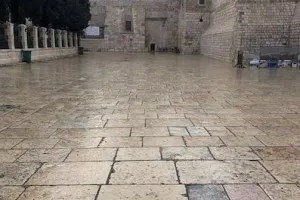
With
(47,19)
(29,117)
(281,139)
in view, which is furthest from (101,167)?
(47,19)

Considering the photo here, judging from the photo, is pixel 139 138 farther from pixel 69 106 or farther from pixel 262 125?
pixel 69 106

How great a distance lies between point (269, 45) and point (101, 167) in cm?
1702

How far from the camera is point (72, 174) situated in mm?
3193

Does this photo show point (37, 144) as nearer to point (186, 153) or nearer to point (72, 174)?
point (72, 174)

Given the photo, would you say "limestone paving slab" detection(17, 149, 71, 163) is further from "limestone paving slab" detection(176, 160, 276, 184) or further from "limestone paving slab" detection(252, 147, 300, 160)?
"limestone paving slab" detection(252, 147, 300, 160)

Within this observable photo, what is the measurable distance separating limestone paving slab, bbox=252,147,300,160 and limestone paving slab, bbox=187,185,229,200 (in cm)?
101

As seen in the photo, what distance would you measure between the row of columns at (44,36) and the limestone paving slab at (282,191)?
1699 centimetres

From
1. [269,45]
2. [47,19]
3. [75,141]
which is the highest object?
[47,19]

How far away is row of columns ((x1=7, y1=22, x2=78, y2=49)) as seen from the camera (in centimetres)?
1770

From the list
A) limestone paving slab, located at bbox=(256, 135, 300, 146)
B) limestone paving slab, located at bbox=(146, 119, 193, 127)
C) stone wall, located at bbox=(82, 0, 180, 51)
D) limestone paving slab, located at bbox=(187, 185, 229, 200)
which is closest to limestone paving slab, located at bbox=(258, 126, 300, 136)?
limestone paving slab, located at bbox=(256, 135, 300, 146)

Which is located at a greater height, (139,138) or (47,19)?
(47,19)

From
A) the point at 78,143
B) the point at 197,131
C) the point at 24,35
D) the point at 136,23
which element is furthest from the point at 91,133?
the point at 136,23

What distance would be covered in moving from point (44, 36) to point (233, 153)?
20689 mm

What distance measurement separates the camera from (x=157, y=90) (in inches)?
354
